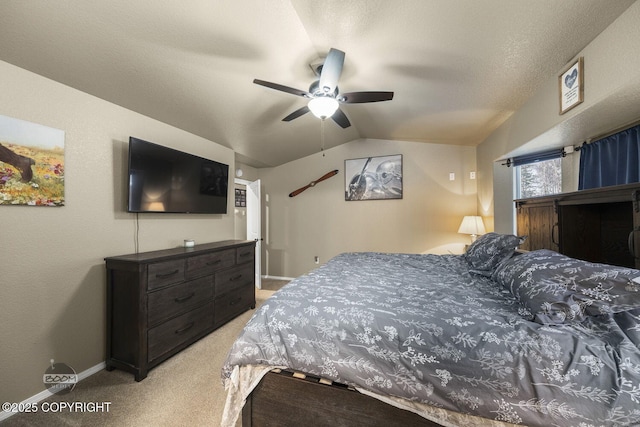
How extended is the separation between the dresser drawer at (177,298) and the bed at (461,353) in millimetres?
1121

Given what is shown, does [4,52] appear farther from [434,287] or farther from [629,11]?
[629,11]

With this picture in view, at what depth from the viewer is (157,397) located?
1627 mm

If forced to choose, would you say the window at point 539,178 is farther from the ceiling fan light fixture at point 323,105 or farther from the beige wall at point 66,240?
the beige wall at point 66,240

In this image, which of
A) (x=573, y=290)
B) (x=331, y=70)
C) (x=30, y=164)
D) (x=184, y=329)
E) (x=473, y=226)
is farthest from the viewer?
(x=473, y=226)

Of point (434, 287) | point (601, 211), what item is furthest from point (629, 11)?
point (434, 287)

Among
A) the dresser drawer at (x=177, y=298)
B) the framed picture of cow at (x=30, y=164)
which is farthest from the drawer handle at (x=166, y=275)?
the framed picture of cow at (x=30, y=164)

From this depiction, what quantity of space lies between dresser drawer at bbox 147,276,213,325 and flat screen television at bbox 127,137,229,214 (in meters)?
0.81

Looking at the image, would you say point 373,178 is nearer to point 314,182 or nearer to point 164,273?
point 314,182

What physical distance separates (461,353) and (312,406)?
72 centimetres

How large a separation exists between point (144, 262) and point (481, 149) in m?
4.36

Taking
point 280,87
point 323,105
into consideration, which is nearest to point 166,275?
point 280,87

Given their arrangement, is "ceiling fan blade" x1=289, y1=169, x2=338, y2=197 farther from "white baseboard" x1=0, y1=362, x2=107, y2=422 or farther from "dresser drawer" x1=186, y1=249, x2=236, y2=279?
"white baseboard" x1=0, y1=362, x2=107, y2=422

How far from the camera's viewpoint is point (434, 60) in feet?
6.06

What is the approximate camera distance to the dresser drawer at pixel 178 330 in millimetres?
1895
